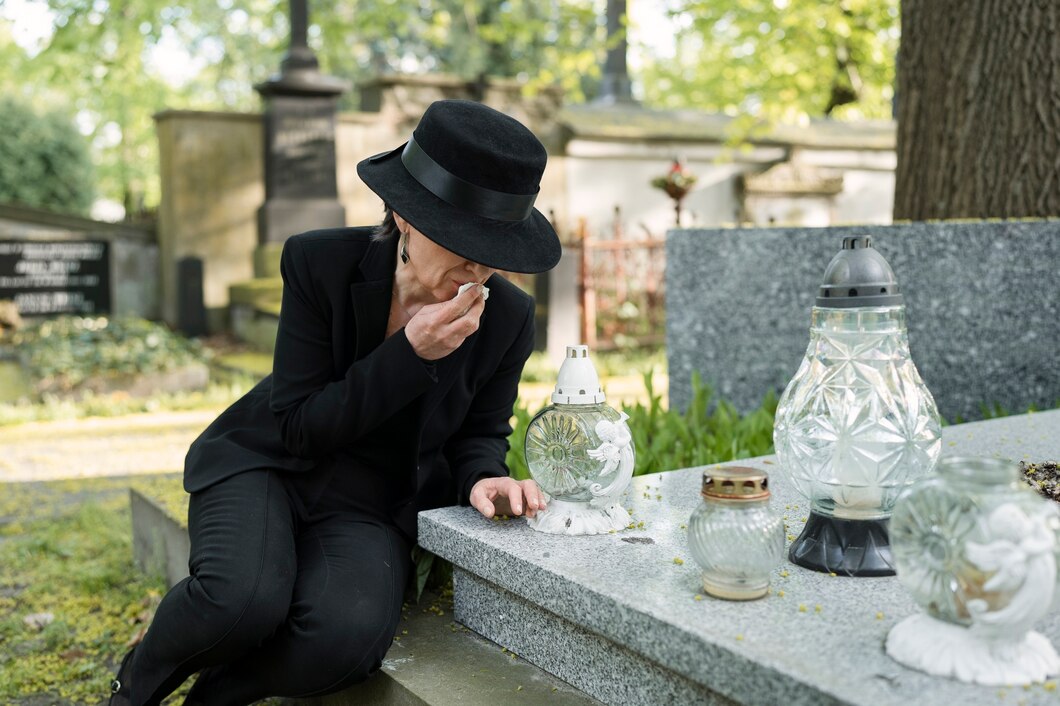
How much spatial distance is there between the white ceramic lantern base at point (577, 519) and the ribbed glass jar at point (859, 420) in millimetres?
453

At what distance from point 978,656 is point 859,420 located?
1.71 feet

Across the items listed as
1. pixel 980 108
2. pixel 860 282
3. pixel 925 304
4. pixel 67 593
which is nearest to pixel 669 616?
pixel 860 282

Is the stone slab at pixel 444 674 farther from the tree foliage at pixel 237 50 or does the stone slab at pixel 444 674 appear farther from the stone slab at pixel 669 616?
the tree foliage at pixel 237 50

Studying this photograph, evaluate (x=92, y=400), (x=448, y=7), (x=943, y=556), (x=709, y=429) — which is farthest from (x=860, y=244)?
(x=448, y=7)

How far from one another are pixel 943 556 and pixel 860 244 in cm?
71

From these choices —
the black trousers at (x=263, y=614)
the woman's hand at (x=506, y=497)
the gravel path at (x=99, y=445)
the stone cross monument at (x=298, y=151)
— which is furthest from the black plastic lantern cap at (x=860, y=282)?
the stone cross monument at (x=298, y=151)

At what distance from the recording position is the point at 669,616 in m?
1.72

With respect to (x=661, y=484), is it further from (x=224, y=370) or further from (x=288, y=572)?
(x=224, y=370)

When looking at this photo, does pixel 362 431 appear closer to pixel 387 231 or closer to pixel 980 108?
pixel 387 231

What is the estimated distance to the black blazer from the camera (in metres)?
2.32

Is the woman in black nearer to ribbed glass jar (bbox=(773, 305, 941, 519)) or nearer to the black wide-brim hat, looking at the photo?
the black wide-brim hat

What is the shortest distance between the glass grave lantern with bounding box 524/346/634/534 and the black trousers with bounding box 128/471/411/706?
43cm

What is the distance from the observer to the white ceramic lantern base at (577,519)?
2254mm

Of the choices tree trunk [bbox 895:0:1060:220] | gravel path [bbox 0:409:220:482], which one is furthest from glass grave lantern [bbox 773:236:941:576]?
gravel path [bbox 0:409:220:482]
